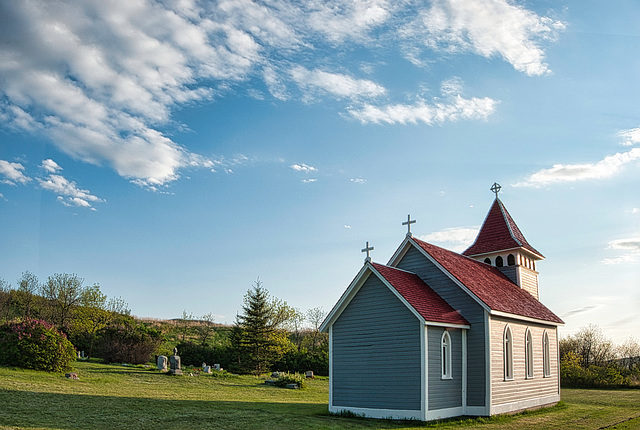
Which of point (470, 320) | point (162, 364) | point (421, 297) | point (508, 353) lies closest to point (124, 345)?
point (162, 364)

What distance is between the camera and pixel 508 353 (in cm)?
2253

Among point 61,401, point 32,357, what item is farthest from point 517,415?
point 32,357

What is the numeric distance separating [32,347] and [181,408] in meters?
9.96

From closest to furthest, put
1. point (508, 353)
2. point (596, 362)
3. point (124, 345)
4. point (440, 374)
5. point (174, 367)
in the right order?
point (440, 374), point (508, 353), point (174, 367), point (124, 345), point (596, 362)

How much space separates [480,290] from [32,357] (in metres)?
20.3

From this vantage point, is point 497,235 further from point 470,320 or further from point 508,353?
point 470,320

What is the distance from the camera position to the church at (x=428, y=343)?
19.1 metres

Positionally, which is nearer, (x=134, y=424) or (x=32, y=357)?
(x=134, y=424)

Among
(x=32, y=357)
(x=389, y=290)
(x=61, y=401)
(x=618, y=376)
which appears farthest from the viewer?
(x=618, y=376)

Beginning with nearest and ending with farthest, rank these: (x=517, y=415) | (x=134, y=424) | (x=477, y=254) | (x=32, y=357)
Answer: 1. (x=134, y=424)
2. (x=517, y=415)
3. (x=32, y=357)
4. (x=477, y=254)

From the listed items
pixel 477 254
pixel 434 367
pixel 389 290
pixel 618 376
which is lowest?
pixel 618 376

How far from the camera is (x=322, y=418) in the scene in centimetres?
1917

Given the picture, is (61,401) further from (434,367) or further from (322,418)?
(434,367)

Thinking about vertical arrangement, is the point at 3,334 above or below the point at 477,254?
below
